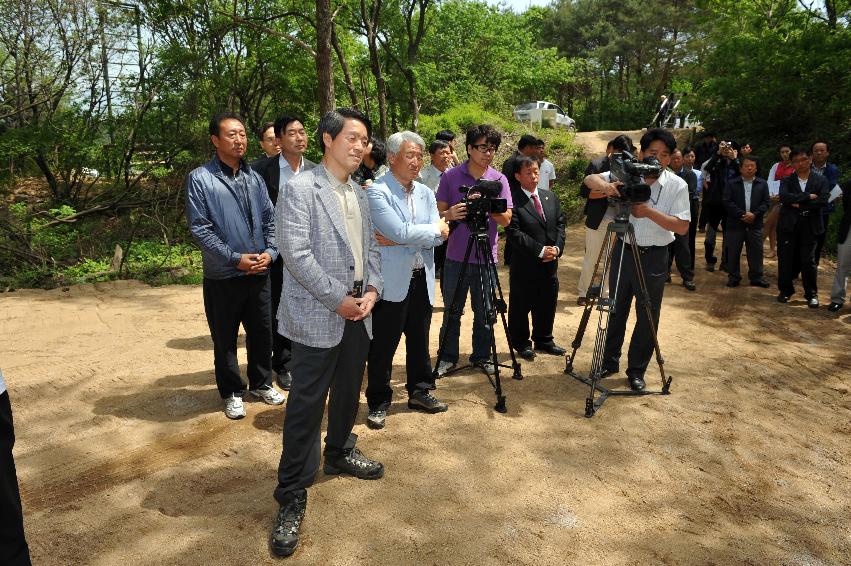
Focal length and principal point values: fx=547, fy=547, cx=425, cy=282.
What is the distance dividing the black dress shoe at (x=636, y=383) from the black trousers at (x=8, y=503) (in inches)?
167

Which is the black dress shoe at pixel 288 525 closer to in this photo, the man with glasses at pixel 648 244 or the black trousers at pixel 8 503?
the black trousers at pixel 8 503

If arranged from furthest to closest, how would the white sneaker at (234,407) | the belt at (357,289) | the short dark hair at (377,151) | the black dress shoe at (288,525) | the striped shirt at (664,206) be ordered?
the short dark hair at (377,151) → the striped shirt at (664,206) → the white sneaker at (234,407) → the belt at (357,289) → the black dress shoe at (288,525)

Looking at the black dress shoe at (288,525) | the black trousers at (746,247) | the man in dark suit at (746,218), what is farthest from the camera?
the black trousers at (746,247)

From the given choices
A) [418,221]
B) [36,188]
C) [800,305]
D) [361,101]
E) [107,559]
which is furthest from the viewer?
[361,101]

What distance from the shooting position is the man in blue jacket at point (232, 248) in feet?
12.8

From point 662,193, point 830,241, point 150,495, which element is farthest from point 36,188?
point 830,241

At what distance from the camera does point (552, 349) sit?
558 cm

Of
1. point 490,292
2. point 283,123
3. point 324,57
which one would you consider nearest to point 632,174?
point 490,292

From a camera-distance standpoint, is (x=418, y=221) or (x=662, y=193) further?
(x=662, y=193)

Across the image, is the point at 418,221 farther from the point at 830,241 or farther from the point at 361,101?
the point at 361,101

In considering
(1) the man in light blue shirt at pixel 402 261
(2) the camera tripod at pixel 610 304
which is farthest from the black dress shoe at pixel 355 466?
(2) the camera tripod at pixel 610 304

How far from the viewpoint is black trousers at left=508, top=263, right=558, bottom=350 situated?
210 inches

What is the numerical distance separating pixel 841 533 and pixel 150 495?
12.6 feet

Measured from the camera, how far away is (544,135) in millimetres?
20547
